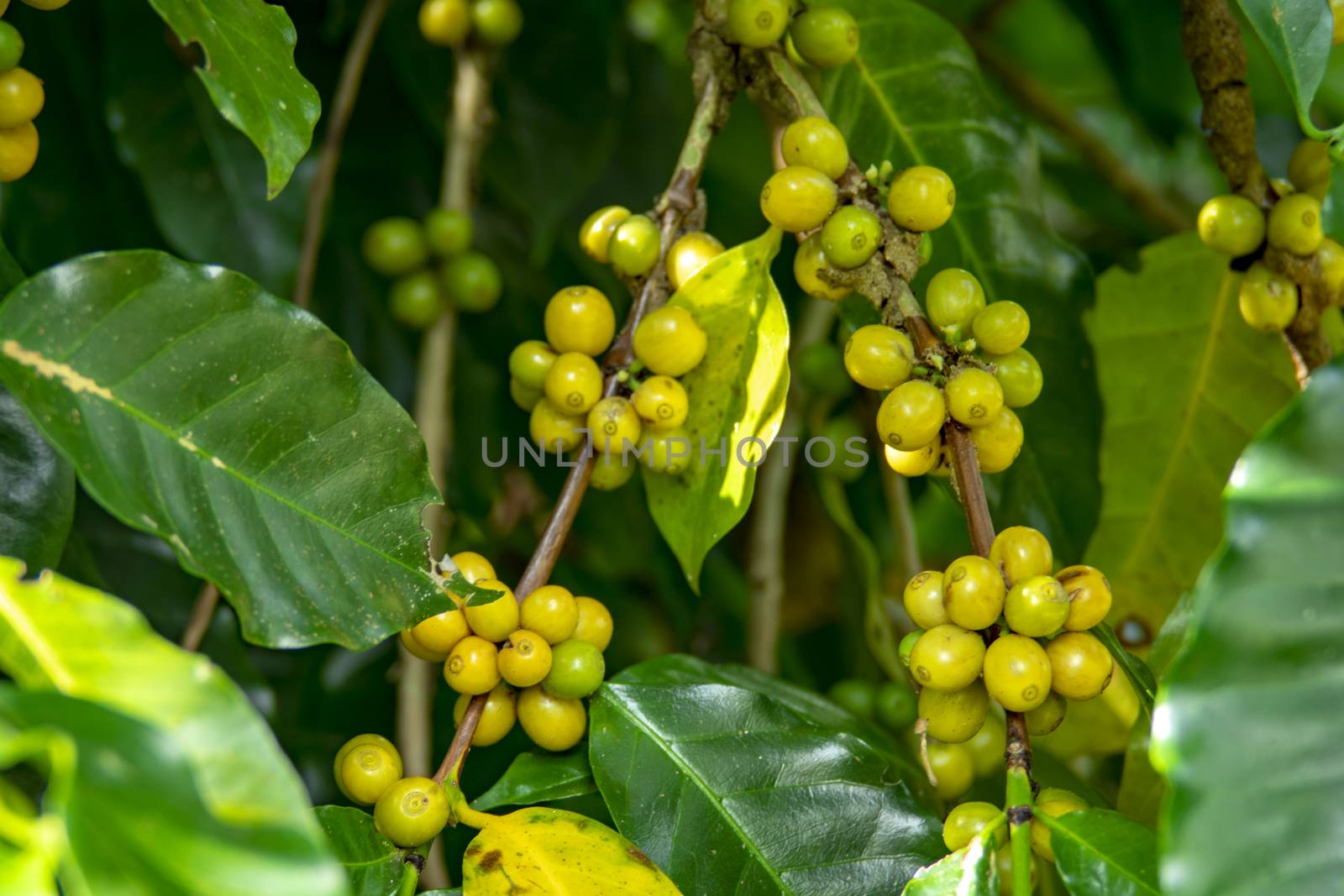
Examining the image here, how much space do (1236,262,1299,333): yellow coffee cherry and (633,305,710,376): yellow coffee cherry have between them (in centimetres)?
41

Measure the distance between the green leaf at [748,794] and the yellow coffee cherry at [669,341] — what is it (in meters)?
0.20

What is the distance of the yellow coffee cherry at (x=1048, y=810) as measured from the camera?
2.03ft

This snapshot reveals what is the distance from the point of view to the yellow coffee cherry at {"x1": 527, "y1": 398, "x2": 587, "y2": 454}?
0.80 m

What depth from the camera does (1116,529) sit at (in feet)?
3.35

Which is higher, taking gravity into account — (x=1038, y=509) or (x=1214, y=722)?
(x=1214, y=722)

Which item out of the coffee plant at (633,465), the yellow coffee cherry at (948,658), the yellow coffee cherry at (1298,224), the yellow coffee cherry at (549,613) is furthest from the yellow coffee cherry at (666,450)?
the yellow coffee cherry at (1298,224)

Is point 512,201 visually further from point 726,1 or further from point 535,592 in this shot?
point 535,592

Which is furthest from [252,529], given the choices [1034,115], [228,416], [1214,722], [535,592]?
[1034,115]

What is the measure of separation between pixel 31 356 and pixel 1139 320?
854 millimetres

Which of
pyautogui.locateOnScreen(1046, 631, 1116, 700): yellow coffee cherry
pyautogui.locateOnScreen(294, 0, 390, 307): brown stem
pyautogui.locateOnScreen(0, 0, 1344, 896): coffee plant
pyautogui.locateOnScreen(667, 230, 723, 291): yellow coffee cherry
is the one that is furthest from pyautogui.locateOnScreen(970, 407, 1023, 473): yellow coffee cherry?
pyautogui.locateOnScreen(294, 0, 390, 307): brown stem

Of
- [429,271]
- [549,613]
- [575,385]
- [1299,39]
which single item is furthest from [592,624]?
[429,271]

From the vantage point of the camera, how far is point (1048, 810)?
2.08 ft

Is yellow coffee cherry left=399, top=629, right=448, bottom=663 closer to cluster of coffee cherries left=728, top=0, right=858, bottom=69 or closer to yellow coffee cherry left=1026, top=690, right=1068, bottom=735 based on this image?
yellow coffee cherry left=1026, top=690, right=1068, bottom=735

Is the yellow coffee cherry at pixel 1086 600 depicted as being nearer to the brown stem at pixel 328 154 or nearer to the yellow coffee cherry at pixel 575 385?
the yellow coffee cherry at pixel 575 385
